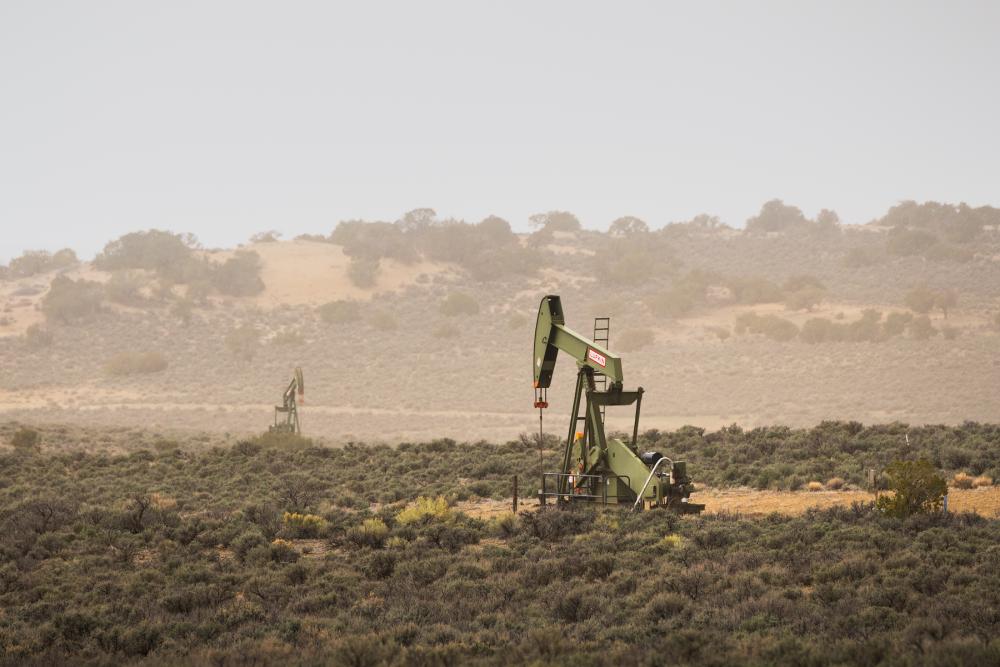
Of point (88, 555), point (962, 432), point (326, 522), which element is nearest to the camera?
point (88, 555)

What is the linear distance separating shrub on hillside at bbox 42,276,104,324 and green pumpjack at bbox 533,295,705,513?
72541 millimetres

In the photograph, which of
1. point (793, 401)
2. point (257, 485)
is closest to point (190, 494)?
point (257, 485)

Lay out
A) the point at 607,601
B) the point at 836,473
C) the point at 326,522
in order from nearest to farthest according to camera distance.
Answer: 1. the point at 607,601
2. the point at 326,522
3. the point at 836,473

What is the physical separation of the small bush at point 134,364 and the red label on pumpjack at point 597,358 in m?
62.4

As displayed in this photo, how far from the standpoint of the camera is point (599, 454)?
1789 centimetres

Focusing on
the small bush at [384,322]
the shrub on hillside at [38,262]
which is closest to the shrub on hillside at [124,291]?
the shrub on hillside at [38,262]

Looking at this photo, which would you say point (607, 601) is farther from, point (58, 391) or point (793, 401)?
point (58, 391)

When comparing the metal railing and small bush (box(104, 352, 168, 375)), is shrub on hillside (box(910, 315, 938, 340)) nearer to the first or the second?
small bush (box(104, 352, 168, 375))

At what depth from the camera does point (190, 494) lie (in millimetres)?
24844

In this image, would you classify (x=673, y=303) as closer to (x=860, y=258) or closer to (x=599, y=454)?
(x=860, y=258)

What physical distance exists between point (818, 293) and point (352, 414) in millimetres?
41391

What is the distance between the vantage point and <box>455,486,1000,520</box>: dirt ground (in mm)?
18547

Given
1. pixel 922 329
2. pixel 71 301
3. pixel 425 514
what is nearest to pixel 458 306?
pixel 71 301

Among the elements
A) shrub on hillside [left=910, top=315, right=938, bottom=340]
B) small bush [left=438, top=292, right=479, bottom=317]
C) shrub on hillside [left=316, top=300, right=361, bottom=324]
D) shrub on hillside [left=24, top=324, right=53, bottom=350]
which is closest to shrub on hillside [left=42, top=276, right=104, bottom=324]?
shrub on hillside [left=24, top=324, right=53, bottom=350]
